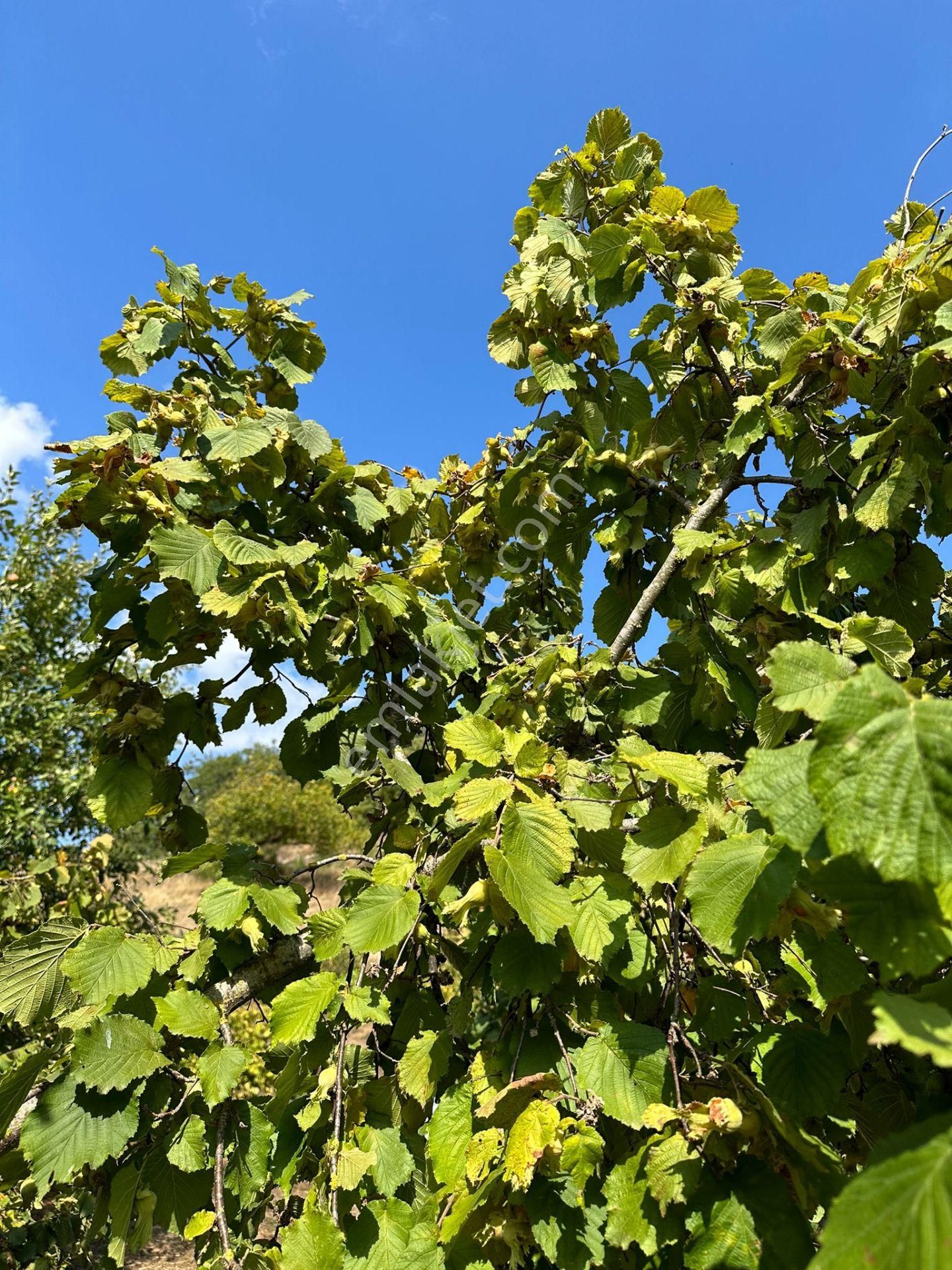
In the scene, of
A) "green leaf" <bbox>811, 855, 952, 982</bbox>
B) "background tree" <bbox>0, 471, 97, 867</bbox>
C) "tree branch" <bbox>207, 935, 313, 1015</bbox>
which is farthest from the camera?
"background tree" <bbox>0, 471, 97, 867</bbox>

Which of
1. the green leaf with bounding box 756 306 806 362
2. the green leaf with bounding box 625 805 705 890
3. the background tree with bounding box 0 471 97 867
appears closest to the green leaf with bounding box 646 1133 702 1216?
the green leaf with bounding box 625 805 705 890

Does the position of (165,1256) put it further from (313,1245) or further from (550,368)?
(550,368)

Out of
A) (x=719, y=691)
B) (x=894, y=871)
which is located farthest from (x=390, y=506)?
(x=894, y=871)

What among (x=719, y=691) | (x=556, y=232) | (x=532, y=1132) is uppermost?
(x=556, y=232)

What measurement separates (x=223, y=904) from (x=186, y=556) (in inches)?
34.0

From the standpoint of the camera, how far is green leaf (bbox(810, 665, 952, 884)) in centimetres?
60

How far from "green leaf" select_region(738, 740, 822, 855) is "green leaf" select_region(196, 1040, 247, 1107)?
1.31 meters

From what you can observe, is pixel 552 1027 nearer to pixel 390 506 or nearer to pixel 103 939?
pixel 103 939

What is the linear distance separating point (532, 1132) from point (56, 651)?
6.91m

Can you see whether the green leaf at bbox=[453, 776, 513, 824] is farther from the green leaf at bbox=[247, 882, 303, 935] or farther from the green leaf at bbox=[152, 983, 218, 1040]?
the green leaf at bbox=[152, 983, 218, 1040]

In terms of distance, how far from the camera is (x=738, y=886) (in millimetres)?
927

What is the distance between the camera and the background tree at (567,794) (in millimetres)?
896

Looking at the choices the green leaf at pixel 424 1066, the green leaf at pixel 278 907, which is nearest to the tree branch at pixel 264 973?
the green leaf at pixel 278 907

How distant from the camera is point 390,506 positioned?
7.76 feet
